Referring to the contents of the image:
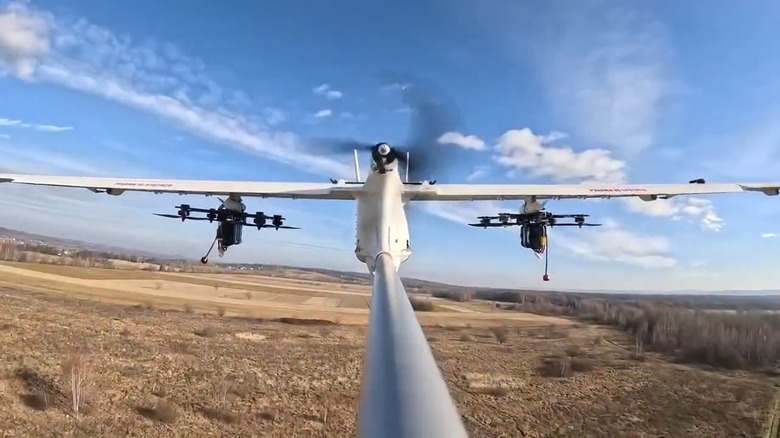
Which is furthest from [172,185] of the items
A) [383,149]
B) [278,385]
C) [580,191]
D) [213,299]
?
[213,299]

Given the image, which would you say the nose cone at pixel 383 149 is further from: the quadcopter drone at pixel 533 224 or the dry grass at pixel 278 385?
the dry grass at pixel 278 385

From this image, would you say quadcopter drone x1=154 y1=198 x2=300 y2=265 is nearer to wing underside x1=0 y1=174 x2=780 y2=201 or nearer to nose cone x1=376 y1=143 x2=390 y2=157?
wing underside x1=0 y1=174 x2=780 y2=201

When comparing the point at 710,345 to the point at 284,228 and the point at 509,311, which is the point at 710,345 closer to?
the point at 509,311

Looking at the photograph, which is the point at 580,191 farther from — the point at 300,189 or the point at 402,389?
the point at 402,389

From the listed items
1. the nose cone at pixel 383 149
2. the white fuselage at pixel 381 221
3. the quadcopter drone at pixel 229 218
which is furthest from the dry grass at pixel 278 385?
the nose cone at pixel 383 149

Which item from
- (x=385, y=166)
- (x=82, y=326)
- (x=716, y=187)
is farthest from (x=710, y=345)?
(x=82, y=326)
